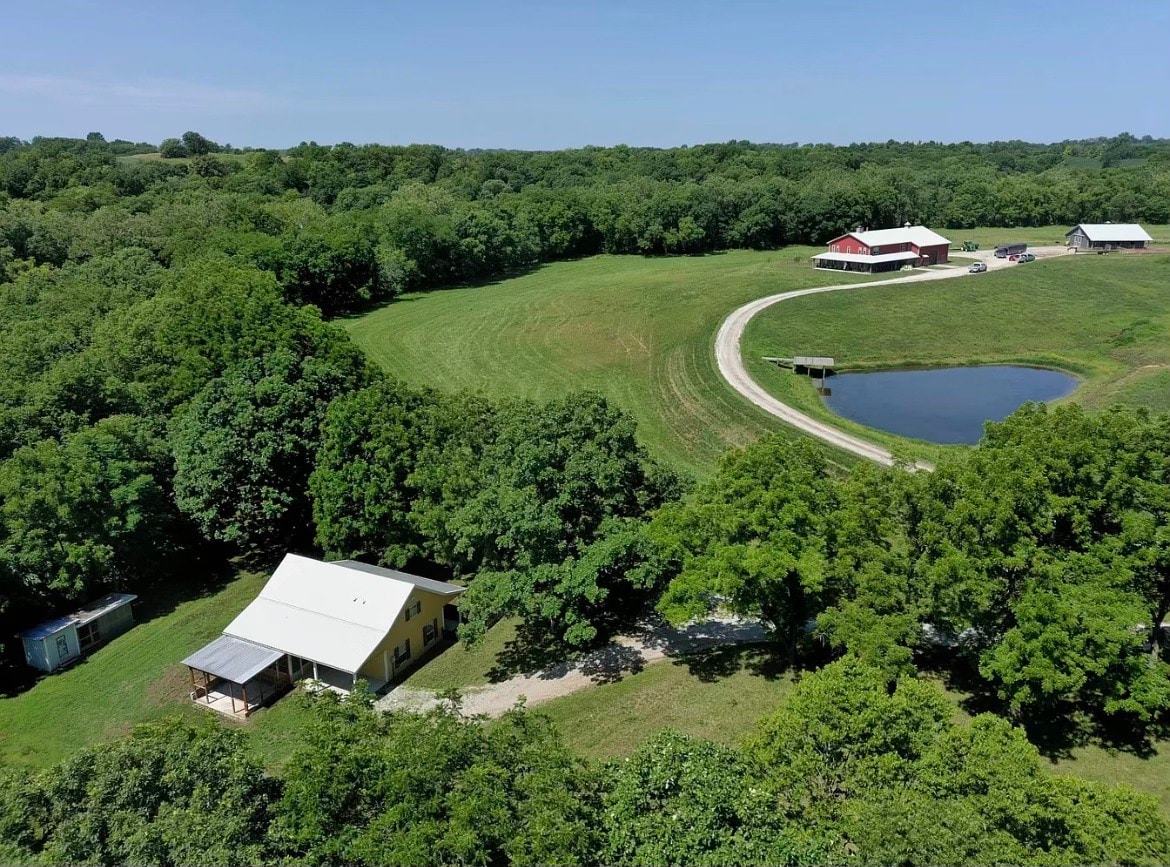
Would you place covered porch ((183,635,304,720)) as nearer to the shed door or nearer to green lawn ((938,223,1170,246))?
the shed door

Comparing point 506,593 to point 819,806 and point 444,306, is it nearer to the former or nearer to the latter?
point 819,806

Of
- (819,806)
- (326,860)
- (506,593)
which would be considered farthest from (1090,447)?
(326,860)

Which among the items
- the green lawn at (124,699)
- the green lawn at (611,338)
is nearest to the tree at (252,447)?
the green lawn at (124,699)

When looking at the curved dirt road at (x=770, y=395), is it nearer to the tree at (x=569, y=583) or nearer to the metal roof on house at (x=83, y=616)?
the tree at (x=569, y=583)

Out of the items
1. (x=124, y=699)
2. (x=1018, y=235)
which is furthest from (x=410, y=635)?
(x=1018, y=235)

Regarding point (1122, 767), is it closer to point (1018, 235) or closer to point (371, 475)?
→ point (371, 475)
